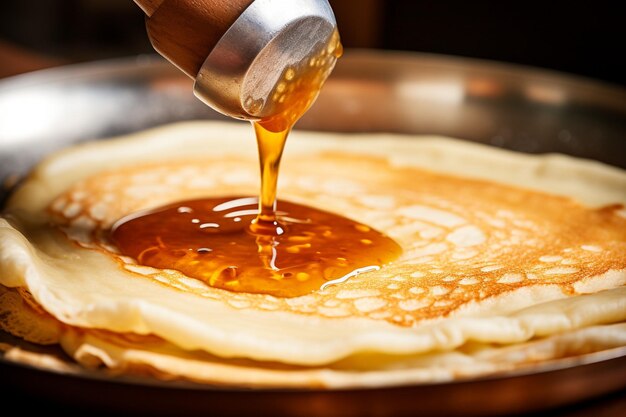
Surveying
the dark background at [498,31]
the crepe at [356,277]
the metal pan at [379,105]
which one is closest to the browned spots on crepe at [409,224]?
the crepe at [356,277]

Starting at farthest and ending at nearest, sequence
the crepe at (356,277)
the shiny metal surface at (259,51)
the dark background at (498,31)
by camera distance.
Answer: the dark background at (498,31), the shiny metal surface at (259,51), the crepe at (356,277)

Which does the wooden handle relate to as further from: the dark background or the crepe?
the dark background

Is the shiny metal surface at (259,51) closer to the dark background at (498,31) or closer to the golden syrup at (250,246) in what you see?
the golden syrup at (250,246)

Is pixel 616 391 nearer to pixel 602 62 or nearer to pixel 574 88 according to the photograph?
pixel 574 88

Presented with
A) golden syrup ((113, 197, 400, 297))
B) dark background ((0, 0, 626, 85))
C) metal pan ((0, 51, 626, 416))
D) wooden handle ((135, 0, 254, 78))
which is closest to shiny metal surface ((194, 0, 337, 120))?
wooden handle ((135, 0, 254, 78))

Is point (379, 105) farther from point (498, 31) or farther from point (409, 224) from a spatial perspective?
point (498, 31)

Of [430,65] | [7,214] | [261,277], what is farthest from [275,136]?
[430,65]

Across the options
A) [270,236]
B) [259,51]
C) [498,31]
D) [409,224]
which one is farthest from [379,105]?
[498,31]
